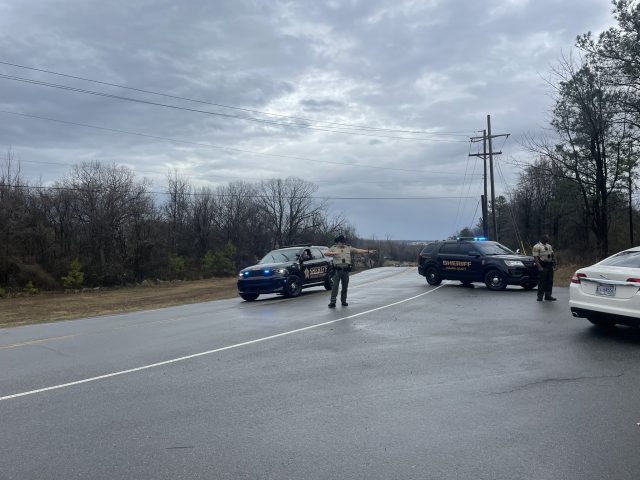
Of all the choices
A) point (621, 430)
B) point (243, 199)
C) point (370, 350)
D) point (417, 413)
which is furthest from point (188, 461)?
point (243, 199)

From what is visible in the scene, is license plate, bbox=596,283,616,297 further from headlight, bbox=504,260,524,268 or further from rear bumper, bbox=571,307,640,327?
headlight, bbox=504,260,524,268

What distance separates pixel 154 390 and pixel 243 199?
247ft

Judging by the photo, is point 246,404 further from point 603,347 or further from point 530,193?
point 530,193

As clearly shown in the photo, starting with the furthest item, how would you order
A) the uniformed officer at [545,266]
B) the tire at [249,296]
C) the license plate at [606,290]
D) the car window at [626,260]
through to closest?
the tire at [249,296] → the uniformed officer at [545,266] → the car window at [626,260] → the license plate at [606,290]

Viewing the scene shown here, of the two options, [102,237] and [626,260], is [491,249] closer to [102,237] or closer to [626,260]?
[626,260]

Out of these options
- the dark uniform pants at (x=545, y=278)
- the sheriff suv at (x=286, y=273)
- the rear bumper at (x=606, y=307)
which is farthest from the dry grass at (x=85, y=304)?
the rear bumper at (x=606, y=307)

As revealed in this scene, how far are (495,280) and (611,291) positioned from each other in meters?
9.75

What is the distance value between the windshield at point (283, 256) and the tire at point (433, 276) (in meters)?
5.43

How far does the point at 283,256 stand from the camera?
19578mm

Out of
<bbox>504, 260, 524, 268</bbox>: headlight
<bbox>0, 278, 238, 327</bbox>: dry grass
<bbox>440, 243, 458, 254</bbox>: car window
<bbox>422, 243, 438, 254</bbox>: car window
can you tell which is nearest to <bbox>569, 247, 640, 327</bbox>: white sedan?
<bbox>504, 260, 524, 268</bbox>: headlight

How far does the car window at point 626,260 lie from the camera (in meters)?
9.14

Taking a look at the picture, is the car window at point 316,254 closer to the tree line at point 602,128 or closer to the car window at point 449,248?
the car window at point 449,248

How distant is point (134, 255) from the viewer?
164ft

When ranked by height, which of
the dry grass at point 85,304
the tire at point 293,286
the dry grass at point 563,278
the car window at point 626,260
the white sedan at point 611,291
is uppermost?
the car window at point 626,260
